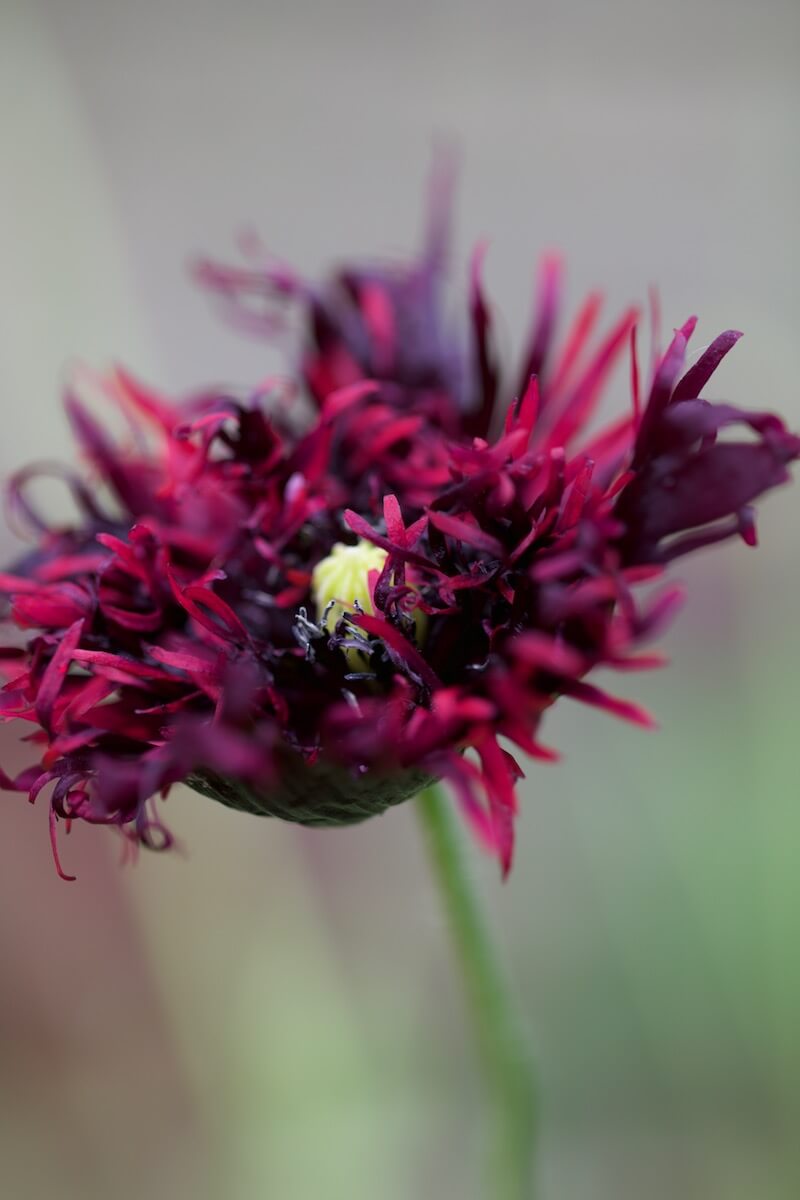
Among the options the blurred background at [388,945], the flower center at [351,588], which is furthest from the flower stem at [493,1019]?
the blurred background at [388,945]

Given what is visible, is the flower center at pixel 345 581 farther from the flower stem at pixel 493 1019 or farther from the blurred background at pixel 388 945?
the blurred background at pixel 388 945

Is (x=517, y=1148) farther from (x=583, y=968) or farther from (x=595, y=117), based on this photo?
(x=595, y=117)

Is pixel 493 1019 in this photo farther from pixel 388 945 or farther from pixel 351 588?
pixel 388 945

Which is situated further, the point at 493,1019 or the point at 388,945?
the point at 388,945

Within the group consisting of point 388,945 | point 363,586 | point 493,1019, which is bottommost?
point 388,945

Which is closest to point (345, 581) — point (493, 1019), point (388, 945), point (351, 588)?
point (351, 588)

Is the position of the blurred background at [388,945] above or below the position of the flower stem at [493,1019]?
below

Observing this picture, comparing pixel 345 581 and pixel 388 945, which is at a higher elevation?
pixel 345 581

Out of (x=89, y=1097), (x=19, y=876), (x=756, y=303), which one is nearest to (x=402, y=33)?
(x=756, y=303)
